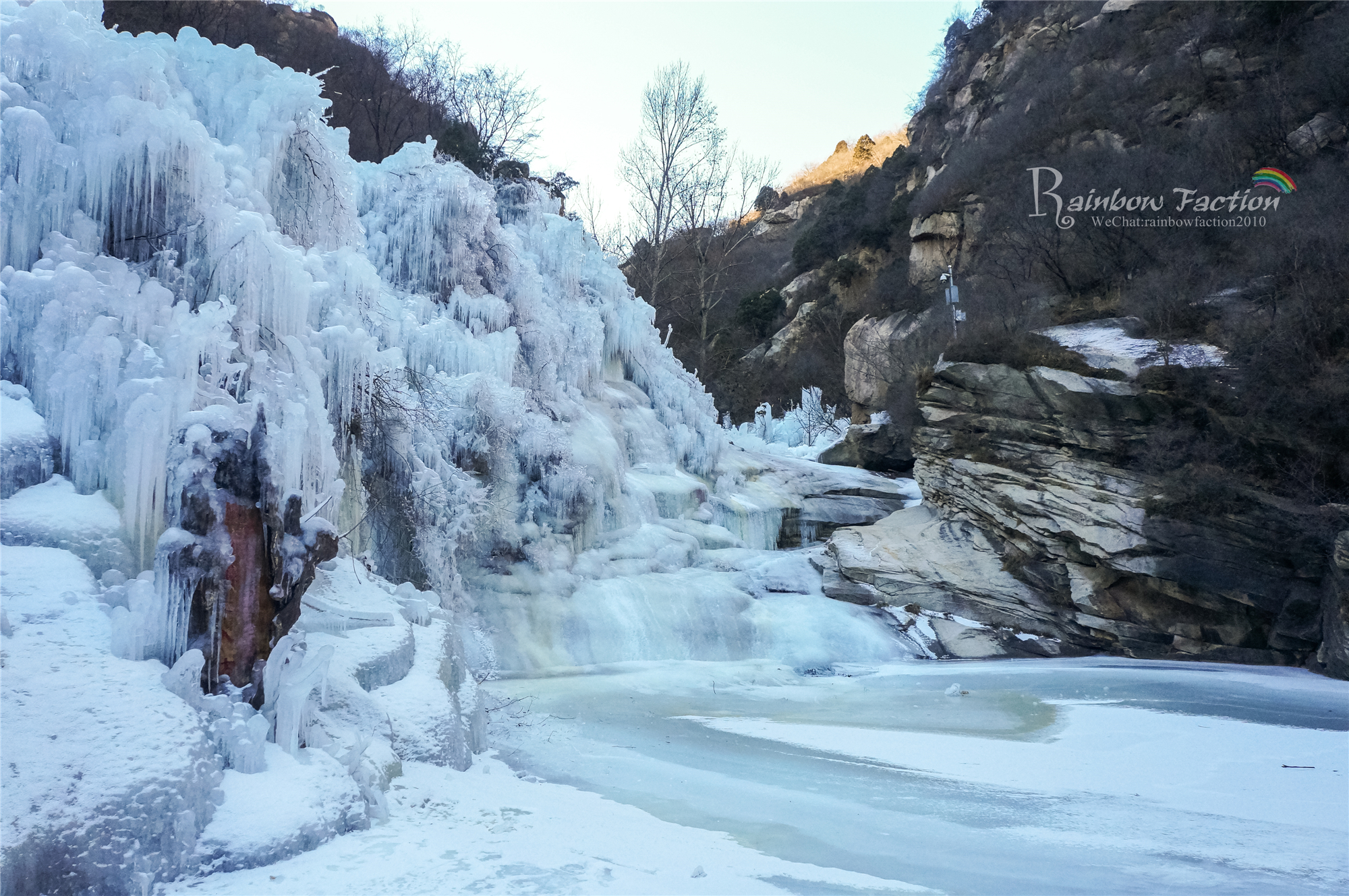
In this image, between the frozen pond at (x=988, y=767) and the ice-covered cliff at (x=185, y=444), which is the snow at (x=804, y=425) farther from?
the ice-covered cliff at (x=185, y=444)

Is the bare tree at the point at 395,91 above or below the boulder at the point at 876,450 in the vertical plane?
above

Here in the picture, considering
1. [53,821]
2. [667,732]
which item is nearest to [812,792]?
Result: [667,732]

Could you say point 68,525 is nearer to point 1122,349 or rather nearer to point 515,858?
point 515,858

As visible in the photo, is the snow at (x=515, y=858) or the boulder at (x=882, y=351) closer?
the snow at (x=515, y=858)

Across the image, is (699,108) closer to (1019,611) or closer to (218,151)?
(1019,611)

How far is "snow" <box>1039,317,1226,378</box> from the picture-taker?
10.4 m

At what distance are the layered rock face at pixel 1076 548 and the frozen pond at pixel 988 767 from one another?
902mm

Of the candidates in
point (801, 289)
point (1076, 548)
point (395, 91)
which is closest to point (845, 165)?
point (801, 289)

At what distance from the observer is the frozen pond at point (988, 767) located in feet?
12.4

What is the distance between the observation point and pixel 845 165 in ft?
169

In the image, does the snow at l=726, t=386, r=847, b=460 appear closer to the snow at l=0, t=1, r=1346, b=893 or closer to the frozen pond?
the frozen pond

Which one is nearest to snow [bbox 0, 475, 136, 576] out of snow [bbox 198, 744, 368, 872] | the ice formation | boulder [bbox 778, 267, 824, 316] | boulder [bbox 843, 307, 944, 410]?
the ice formation

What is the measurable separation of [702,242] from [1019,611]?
814 inches

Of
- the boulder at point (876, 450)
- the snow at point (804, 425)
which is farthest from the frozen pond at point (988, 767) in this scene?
the snow at point (804, 425)
